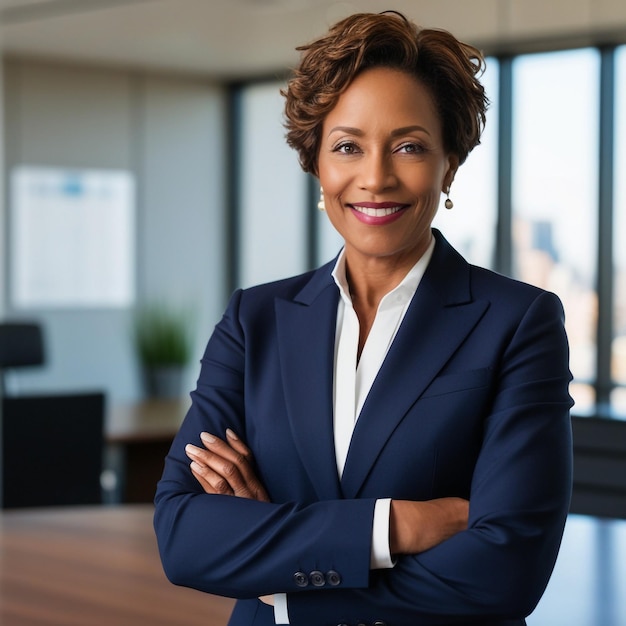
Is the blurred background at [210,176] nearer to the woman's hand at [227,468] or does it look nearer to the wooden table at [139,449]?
the wooden table at [139,449]

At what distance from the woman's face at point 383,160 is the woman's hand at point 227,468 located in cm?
38

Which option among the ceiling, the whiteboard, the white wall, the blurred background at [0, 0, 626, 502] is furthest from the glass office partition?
the whiteboard

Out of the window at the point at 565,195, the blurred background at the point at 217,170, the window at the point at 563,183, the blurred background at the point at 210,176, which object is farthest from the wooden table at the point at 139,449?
the window at the point at 563,183

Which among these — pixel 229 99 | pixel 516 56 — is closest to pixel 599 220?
pixel 516 56

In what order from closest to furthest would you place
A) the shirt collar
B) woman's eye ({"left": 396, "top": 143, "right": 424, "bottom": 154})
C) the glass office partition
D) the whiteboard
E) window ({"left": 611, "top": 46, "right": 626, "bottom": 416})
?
woman's eye ({"left": 396, "top": 143, "right": 424, "bottom": 154}) < the shirt collar < window ({"left": 611, "top": 46, "right": 626, "bottom": 416}) < the whiteboard < the glass office partition

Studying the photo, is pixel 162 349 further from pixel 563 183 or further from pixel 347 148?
pixel 347 148

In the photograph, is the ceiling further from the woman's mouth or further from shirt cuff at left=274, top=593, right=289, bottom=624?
shirt cuff at left=274, top=593, right=289, bottom=624

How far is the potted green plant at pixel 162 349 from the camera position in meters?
9.45

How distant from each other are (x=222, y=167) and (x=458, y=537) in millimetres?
9019

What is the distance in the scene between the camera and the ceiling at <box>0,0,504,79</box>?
710cm

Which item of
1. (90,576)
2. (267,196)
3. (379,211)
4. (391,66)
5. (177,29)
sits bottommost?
(90,576)

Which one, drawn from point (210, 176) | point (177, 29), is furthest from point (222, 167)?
point (177, 29)

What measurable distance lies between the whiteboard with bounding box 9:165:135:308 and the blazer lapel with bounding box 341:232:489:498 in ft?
25.6

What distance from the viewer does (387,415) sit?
5.17 feet
